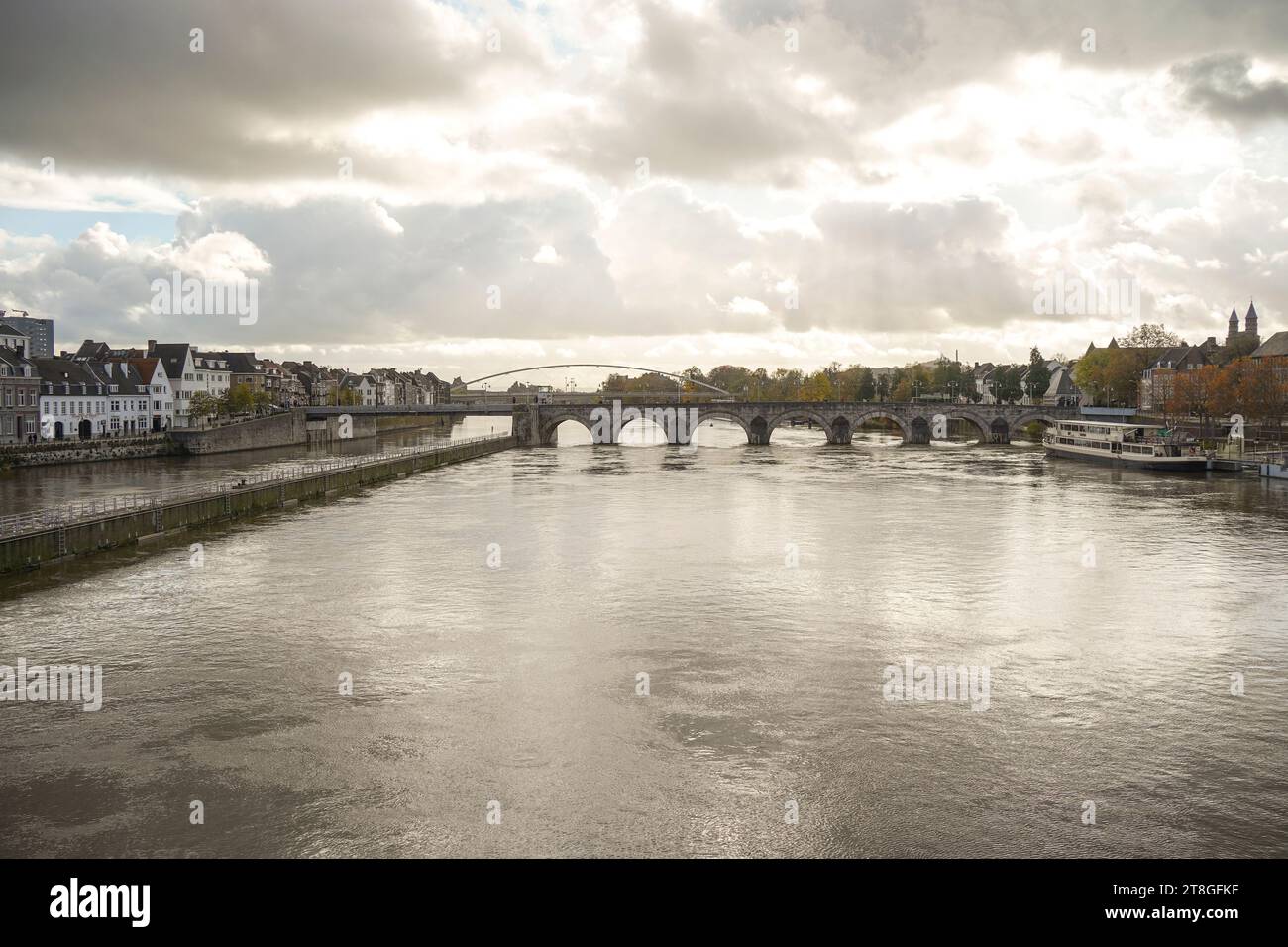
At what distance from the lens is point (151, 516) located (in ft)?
118

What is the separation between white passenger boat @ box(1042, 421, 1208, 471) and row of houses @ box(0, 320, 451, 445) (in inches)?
3146

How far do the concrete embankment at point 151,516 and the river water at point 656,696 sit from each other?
3.78 ft

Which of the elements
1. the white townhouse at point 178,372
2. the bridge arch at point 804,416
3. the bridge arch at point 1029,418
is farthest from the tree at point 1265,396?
the white townhouse at point 178,372

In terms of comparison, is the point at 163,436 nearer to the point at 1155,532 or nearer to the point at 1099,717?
the point at 1155,532

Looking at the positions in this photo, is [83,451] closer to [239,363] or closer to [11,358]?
[11,358]

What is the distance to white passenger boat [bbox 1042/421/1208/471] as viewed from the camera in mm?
66219

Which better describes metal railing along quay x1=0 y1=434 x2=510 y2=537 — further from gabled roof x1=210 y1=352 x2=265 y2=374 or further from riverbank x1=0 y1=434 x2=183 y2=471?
gabled roof x1=210 y1=352 x2=265 y2=374

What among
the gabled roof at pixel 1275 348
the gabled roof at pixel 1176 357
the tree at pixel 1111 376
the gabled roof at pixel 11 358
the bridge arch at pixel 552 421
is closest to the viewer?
the gabled roof at pixel 11 358

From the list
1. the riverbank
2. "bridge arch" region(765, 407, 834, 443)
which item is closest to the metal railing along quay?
the riverbank

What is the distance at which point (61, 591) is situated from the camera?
1059 inches

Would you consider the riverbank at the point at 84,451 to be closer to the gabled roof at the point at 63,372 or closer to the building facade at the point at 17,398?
the building facade at the point at 17,398

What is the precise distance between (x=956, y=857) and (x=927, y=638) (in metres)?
11.0

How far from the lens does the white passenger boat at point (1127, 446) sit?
66.2m

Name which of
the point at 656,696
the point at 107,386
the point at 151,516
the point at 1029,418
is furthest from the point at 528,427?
the point at 656,696
